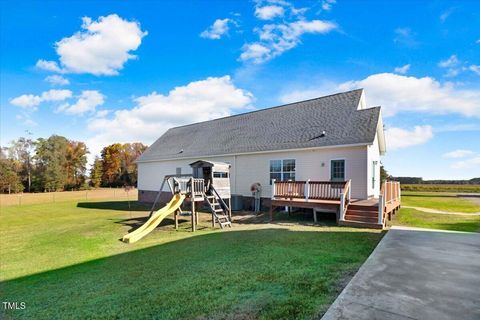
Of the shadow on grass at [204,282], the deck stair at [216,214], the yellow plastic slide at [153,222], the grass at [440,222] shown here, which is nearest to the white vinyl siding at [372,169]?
the grass at [440,222]

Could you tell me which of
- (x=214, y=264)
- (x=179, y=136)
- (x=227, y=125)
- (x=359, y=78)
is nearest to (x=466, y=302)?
(x=214, y=264)

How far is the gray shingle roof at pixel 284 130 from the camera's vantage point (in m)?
13.3

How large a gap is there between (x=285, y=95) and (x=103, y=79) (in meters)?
14.4

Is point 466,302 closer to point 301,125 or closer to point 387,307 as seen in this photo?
point 387,307

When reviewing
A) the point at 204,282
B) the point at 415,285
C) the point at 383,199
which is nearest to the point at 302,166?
the point at 383,199

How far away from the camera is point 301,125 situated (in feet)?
51.4

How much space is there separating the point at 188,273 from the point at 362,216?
7379 millimetres

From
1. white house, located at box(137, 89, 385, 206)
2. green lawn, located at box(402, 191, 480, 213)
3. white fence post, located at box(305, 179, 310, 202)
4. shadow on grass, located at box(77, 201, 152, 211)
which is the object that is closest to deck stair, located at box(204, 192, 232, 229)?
white fence post, located at box(305, 179, 310, 202)

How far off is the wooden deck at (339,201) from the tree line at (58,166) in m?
42.5

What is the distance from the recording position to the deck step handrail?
36.8 feet

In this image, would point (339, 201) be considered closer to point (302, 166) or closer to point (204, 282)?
point (302, 166)

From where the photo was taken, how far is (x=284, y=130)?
16078 millimetres

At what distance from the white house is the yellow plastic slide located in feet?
18.8

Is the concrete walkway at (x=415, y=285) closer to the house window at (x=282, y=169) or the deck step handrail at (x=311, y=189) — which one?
the deck step handrail at (x=311, y=189)
